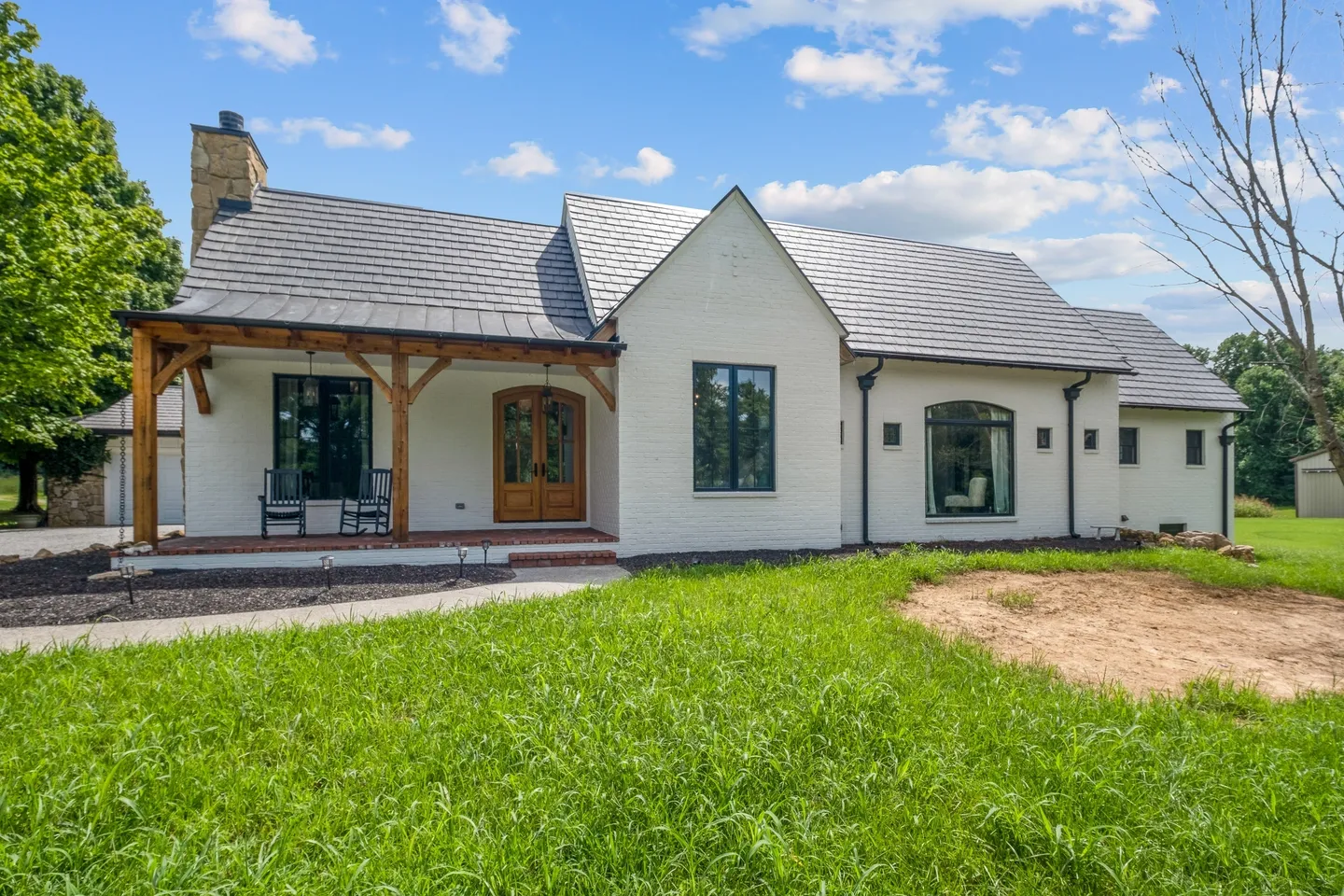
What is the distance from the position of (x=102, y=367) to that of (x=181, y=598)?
25.2 ft

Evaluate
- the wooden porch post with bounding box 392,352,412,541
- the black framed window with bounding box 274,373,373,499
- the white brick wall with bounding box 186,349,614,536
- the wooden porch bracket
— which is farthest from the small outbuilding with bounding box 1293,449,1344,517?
the black framed window with bounding box 274,373,373,499

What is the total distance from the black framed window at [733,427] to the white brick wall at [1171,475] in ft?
31.0

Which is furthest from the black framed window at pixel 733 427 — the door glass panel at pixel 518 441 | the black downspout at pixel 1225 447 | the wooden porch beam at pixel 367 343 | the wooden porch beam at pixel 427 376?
the black downspout at pixel 1225 447

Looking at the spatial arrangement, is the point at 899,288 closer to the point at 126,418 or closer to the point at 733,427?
the point at 733,427

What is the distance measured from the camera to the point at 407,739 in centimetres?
311

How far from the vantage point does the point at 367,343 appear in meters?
8.50

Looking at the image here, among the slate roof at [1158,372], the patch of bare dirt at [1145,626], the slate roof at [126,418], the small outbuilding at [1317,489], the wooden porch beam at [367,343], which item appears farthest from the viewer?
the small outbuilding at [1317,489]

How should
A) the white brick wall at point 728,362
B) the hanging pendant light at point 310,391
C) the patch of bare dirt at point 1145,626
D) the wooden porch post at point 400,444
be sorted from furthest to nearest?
the hanging pendant light at point 310,391 < the white brick wall at point 728,362 < the wooden porch post at point 400,444 < the patch of bare dirt at point 1145,626

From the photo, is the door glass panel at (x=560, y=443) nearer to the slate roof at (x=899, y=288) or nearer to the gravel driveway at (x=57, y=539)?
the slate roof at (x=899, y=288)

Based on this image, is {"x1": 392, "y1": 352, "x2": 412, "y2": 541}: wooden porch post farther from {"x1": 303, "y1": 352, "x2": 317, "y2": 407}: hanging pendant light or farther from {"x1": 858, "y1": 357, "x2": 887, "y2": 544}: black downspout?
{"x1": 858, "y1": 357, "x2": 887, "y2": 544}: black downspout

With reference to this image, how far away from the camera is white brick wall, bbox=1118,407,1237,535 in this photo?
1430cm

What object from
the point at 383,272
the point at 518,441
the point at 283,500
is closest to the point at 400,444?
the point at 283,500

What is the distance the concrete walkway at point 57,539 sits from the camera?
39.5 feet

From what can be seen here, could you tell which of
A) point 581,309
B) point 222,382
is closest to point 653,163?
point 581,309
